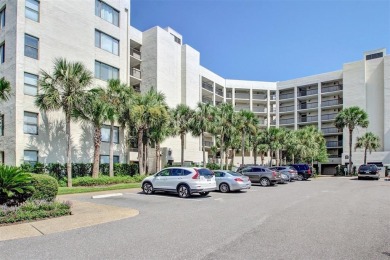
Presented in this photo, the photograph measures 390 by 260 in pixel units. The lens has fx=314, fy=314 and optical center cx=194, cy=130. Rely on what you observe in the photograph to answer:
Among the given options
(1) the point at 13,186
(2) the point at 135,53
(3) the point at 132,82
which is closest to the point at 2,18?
(3) the point at 132,82

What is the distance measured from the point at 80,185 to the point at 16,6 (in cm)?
1428

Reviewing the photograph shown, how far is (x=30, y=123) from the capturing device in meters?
23.9

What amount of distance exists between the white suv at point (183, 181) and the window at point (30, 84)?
13.0m

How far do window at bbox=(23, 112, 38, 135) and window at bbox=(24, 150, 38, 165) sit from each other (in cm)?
146

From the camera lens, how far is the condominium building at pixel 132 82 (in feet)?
78.0

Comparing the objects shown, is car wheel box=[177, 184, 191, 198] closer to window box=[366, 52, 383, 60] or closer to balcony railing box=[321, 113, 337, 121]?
balcony railing box=[321, 113, 337, 121]

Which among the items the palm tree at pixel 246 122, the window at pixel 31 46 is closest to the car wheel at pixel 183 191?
the window at pixel 31 46

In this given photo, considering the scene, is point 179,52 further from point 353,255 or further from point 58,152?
point 353,255

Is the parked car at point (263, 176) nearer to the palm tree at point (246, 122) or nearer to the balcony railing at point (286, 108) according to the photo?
the palm tree at point (246, 122)

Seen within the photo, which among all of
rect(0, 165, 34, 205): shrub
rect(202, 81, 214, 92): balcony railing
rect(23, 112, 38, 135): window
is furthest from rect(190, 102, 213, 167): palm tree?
rect(0, 165, 34, 205): shrub

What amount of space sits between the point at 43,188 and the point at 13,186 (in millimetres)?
1100

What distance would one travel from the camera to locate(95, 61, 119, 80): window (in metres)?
30.0

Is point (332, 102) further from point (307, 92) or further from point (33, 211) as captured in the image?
point (33, 211)

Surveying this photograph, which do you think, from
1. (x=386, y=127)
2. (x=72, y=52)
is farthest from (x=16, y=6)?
(x=386, y=127)
